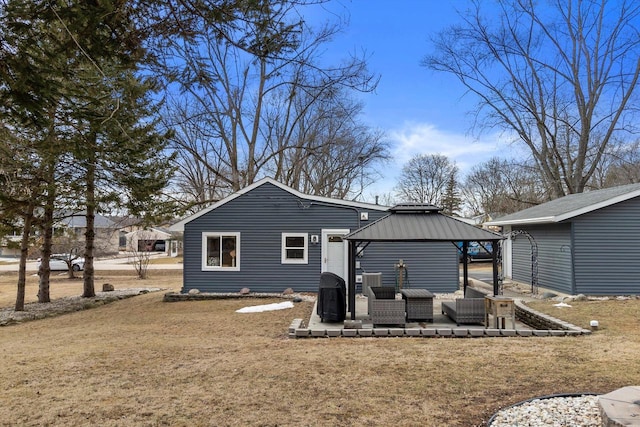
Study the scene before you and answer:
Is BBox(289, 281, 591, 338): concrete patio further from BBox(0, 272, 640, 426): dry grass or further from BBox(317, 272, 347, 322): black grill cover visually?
BBox(0, 272, 640, 426): dry grass

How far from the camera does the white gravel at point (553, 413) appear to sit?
356 cm

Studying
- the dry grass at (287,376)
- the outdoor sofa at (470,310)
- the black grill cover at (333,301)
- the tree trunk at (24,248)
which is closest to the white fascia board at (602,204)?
the dry grass at (287,376)

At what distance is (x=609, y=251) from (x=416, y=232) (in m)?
7.28

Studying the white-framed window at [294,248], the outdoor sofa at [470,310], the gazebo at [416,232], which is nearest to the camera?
the outdoor sofa at [470,310]

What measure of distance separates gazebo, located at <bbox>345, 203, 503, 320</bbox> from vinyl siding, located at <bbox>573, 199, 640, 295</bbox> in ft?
17.7

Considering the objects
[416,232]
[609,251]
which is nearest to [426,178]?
[609,251]

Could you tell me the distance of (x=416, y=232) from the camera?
8.66m

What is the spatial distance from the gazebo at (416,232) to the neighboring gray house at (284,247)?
14.3 ft

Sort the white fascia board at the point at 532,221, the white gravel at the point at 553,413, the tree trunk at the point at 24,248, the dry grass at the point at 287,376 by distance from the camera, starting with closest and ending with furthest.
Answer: the white gravel at the point at 553,413, the dry grass at the point at 287,376, the tree trunk at the point at 24,248, the white fascia board at the point at 532,221

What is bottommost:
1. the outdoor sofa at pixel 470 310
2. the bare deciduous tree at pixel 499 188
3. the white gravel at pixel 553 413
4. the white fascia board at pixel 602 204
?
the white gravel at pixel 553 413

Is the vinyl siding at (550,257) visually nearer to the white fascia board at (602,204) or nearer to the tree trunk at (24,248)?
the white fascia board at (602,204)

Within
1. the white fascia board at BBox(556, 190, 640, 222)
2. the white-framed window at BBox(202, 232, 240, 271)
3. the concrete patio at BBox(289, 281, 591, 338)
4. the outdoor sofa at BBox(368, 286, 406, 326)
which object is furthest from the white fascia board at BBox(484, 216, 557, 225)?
the white-framed window at BBox(202, 232, 240, 271)

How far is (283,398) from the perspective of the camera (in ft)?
14.4

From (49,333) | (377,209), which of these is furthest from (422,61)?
(49,333)
